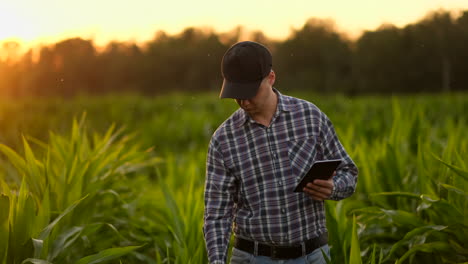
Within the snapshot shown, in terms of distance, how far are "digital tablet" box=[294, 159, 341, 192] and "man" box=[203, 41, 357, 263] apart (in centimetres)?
7

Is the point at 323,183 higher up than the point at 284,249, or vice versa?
the point at 323,183

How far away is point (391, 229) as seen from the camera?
4.66 meters

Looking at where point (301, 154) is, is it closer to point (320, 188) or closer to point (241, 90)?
point (320, 188)

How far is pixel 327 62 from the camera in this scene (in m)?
51.7

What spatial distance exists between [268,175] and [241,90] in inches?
17.2

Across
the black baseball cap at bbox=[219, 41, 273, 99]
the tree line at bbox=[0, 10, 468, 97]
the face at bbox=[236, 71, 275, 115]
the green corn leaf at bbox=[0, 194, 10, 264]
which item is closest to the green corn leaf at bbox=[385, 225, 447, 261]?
the face at bbox=[236, 71, 275, 115]

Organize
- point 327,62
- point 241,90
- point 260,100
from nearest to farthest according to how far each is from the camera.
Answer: point 241,90 → point 260,100 → point 327,62

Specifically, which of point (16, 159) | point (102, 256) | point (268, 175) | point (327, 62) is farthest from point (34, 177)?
point (327, 62)

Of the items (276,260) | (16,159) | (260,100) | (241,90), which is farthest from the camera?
(16,159)

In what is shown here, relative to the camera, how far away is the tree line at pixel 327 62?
44.3 m

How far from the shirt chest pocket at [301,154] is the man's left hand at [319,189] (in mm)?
136

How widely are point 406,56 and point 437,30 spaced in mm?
5642

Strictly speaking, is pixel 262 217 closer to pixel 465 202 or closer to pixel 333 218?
pixel 333 218

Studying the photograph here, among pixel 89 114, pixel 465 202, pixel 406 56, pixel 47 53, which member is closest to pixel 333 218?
pixel 465 202
